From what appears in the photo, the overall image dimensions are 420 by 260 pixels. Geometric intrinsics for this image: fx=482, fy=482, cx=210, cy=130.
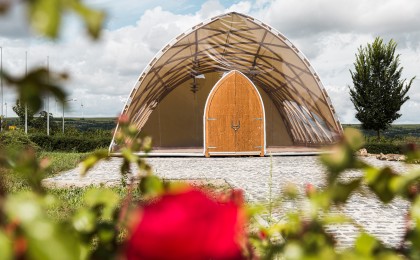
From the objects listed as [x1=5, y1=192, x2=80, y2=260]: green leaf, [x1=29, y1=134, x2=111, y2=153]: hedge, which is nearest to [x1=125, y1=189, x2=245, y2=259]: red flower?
[x1=5, y1=192, x2=80, y2=260]: green leaf

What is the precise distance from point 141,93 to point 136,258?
20.1 metres

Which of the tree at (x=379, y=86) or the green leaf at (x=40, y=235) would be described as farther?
the tree at (x=379, y=86)

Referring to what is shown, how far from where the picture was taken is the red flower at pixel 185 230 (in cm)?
56

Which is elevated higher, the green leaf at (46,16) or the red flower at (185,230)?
the green leaf at (46,16)

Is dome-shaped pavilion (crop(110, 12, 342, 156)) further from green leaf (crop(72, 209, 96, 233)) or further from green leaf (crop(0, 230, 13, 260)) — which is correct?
green leaf (crop(0, 230, 13, 260))

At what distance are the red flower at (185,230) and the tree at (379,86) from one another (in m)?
25.8

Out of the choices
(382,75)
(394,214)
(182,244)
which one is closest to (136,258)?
(182,244)

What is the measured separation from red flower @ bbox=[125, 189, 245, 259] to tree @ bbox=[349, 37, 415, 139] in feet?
84.7

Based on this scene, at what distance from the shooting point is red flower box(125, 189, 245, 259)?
56 centimetres

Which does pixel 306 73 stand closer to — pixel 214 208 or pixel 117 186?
pixel 117 186

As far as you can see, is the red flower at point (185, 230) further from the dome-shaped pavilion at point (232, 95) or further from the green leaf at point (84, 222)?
the dome-shaped pavilion at point (232, 95)

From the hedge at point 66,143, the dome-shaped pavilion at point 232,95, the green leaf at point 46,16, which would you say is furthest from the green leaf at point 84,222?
the hedge at point 66,143

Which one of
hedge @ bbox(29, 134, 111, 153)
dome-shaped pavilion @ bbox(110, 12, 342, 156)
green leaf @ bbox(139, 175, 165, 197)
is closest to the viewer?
green leaf @ bbox(139, 175, 165, 197)

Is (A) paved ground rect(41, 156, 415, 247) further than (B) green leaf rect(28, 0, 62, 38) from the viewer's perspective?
Yes
